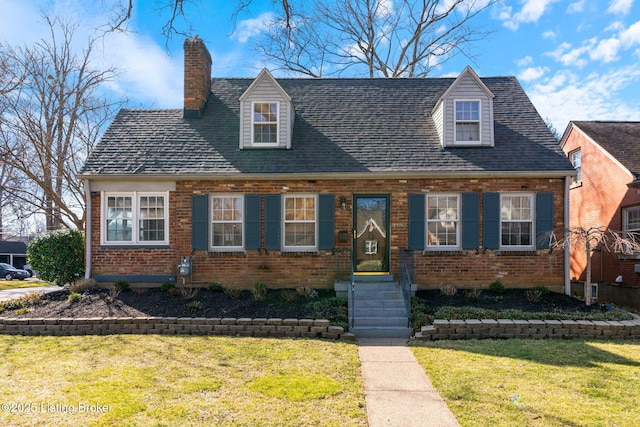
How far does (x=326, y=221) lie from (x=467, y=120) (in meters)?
4.67

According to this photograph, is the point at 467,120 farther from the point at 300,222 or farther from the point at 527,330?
the point at 527,330

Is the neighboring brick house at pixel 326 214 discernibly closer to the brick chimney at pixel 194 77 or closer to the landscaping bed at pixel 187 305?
the landscaping bed at pixel 187 305

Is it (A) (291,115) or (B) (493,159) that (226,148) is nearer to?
(A) (291,115)

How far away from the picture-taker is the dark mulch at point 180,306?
28.3 ft

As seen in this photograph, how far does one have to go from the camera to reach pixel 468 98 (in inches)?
448

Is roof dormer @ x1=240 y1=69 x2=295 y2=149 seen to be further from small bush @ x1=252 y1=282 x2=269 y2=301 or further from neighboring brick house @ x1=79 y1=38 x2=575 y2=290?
small bush @ x1=252 y1=282 x2=269 y2=301

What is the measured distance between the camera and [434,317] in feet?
28.0

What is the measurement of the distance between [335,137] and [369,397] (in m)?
7.93

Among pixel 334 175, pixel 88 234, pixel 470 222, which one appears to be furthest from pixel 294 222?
pixel 88 234

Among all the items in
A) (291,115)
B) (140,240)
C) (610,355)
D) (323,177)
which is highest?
(291,115)

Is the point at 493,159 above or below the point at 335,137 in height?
below

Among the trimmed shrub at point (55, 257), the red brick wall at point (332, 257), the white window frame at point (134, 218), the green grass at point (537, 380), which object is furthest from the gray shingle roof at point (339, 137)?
the green grass at point (537, 380)

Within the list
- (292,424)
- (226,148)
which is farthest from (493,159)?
(292,424)

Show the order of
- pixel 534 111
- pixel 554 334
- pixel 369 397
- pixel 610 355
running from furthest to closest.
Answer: pixel 534 111 → pixel 554 334 → pixel 610 355 → pixel 369 397
